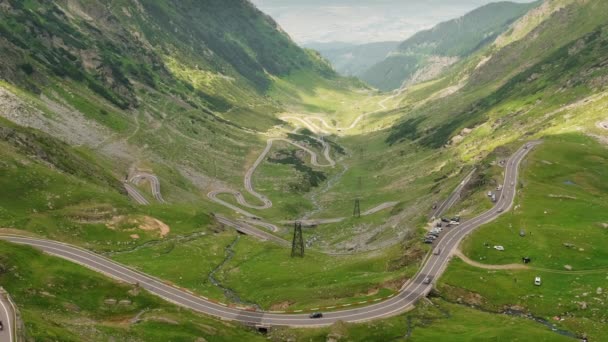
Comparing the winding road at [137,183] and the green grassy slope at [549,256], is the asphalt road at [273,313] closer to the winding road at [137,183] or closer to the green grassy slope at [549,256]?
the green grassy slope at [549,256]

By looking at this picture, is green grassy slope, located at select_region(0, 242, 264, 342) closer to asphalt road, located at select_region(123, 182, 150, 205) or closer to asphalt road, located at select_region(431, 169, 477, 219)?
asphalt road, located at select_region(123, 182, 150, 205)

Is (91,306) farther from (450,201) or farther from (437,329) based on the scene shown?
(450,201)

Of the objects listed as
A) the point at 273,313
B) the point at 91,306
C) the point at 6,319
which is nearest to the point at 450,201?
the point at 273,313

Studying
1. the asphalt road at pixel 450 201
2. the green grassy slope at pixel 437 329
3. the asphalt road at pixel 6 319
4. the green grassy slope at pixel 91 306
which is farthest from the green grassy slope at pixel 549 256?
the asphalt road at pixel 6 319

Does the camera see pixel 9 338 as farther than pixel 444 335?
No

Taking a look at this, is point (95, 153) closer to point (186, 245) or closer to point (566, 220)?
point (186, 245)

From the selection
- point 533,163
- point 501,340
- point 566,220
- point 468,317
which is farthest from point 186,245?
point 533,163
